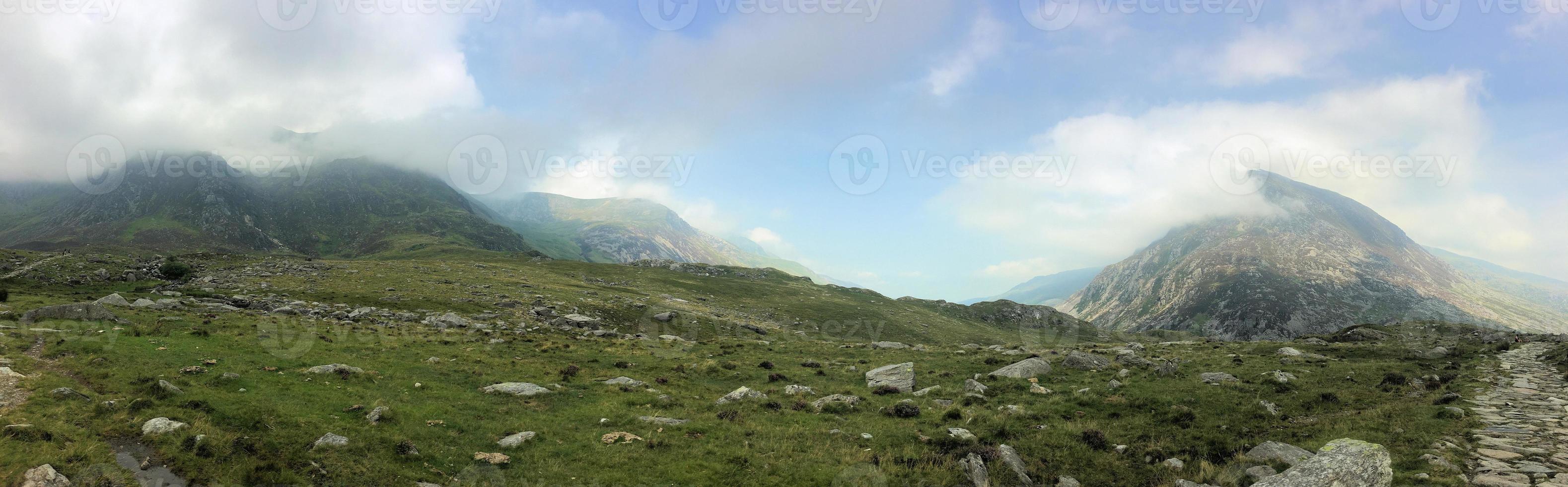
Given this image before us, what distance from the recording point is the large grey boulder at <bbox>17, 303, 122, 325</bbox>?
86.0ft

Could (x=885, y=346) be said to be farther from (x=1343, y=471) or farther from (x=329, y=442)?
(x=329, y=442)

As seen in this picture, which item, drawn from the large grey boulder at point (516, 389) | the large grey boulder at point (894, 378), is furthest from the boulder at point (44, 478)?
the large grey boulder at point (894, 378)

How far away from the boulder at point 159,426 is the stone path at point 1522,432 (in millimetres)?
31233

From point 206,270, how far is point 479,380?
70207 mm

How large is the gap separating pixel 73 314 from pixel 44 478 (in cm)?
2880

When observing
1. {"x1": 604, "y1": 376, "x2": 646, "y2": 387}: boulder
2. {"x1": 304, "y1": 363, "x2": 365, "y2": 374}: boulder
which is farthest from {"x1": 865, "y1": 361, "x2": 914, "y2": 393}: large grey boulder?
{"x1": 304, "y1": 363, "x2": 365, "y2": 374}: boulder

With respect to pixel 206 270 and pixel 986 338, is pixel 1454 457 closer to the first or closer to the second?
pixel 986 338

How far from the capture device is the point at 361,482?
1322cm

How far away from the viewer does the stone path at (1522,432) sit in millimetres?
12062

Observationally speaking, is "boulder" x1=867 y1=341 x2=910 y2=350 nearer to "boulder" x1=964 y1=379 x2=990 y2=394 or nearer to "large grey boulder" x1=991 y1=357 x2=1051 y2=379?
"large grey boulder" x1=991 y1=357 x2=1051 y2=379

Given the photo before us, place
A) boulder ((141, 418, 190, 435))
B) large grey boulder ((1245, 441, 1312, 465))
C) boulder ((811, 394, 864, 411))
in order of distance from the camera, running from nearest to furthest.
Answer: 1. boulder ((141, 418, 190, 435))
2. large grey boulder ((1245, 441, 1312, 465))
3. boulder ((811, 394, 864, 411))

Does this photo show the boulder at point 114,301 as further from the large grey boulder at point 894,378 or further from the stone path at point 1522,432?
the stone path at point 1522,432

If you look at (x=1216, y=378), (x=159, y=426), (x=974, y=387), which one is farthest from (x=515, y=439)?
(x=1216, y=378)

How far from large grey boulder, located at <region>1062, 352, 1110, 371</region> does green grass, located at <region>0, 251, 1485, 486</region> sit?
1187 millimetres
